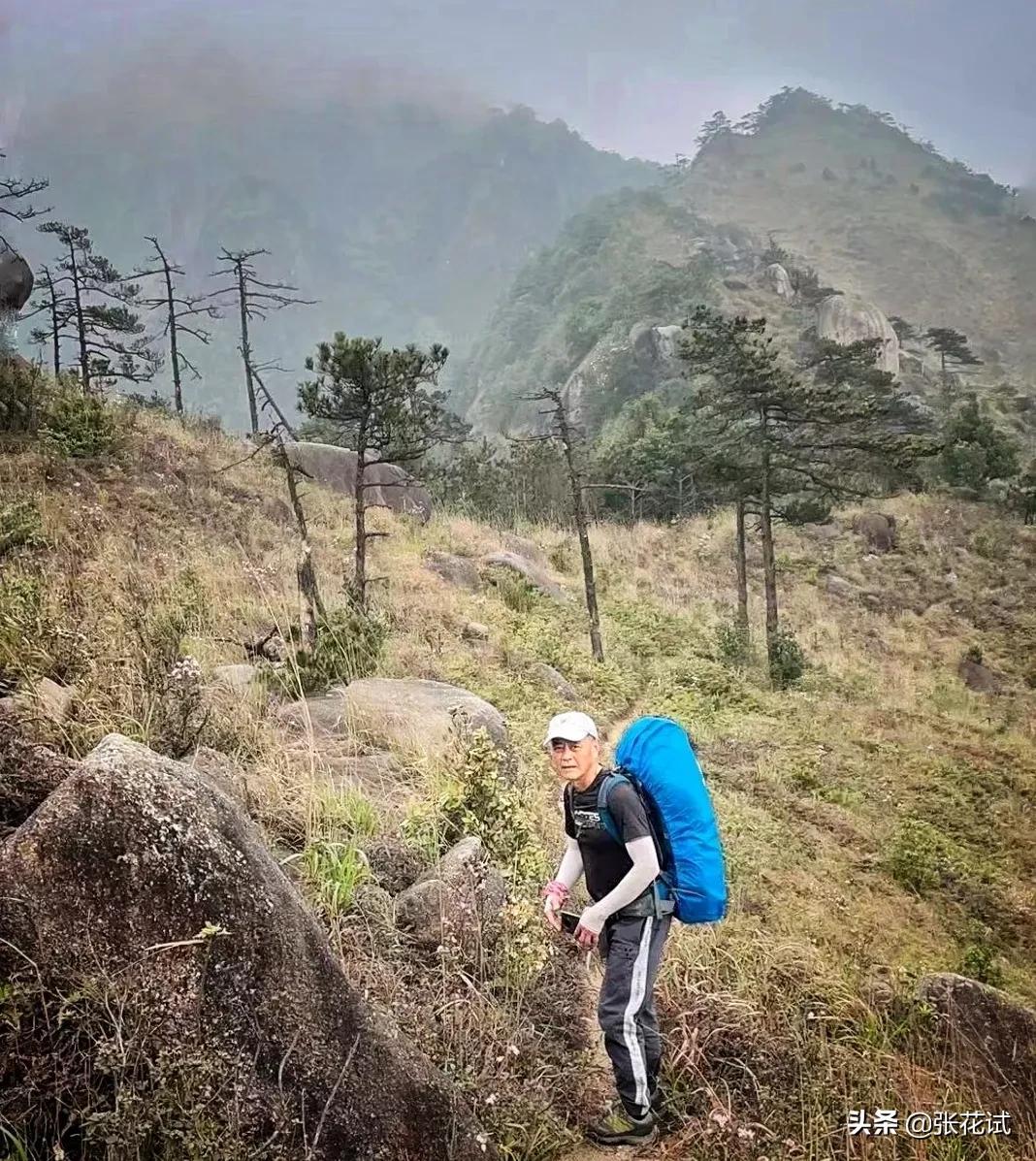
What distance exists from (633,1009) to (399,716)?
2.88 m

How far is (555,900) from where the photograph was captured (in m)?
2.81

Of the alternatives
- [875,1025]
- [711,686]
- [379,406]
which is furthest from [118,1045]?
[711,686]

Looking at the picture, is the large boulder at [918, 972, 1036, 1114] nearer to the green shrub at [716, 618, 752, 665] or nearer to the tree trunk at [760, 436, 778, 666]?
the green shrub at [716, 618, 752, 665]

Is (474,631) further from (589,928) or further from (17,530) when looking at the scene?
(589,928)

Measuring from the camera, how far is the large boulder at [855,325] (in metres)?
49.8

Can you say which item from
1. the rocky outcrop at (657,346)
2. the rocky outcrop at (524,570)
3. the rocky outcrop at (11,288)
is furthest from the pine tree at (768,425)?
the rocky outcrop at (657,346)

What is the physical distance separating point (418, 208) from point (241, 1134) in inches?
8203

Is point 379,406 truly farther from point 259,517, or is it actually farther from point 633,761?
point 633,761

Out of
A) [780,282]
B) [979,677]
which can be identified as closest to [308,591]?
[979,677]

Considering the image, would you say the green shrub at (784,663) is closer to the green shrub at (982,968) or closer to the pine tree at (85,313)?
the green shrub at (982,968)

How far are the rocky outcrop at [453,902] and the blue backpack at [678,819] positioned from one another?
0.73m

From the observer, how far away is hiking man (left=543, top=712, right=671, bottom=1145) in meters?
2.52

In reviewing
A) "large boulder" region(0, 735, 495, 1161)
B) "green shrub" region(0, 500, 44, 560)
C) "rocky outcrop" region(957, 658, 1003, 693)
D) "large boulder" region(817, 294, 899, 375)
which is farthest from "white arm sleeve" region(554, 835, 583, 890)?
"large boulder" region(817, 294, 899, 375)

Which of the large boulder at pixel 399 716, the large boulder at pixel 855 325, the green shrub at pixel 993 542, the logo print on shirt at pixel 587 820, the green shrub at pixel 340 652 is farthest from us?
the large boulder at pixel 855 325
